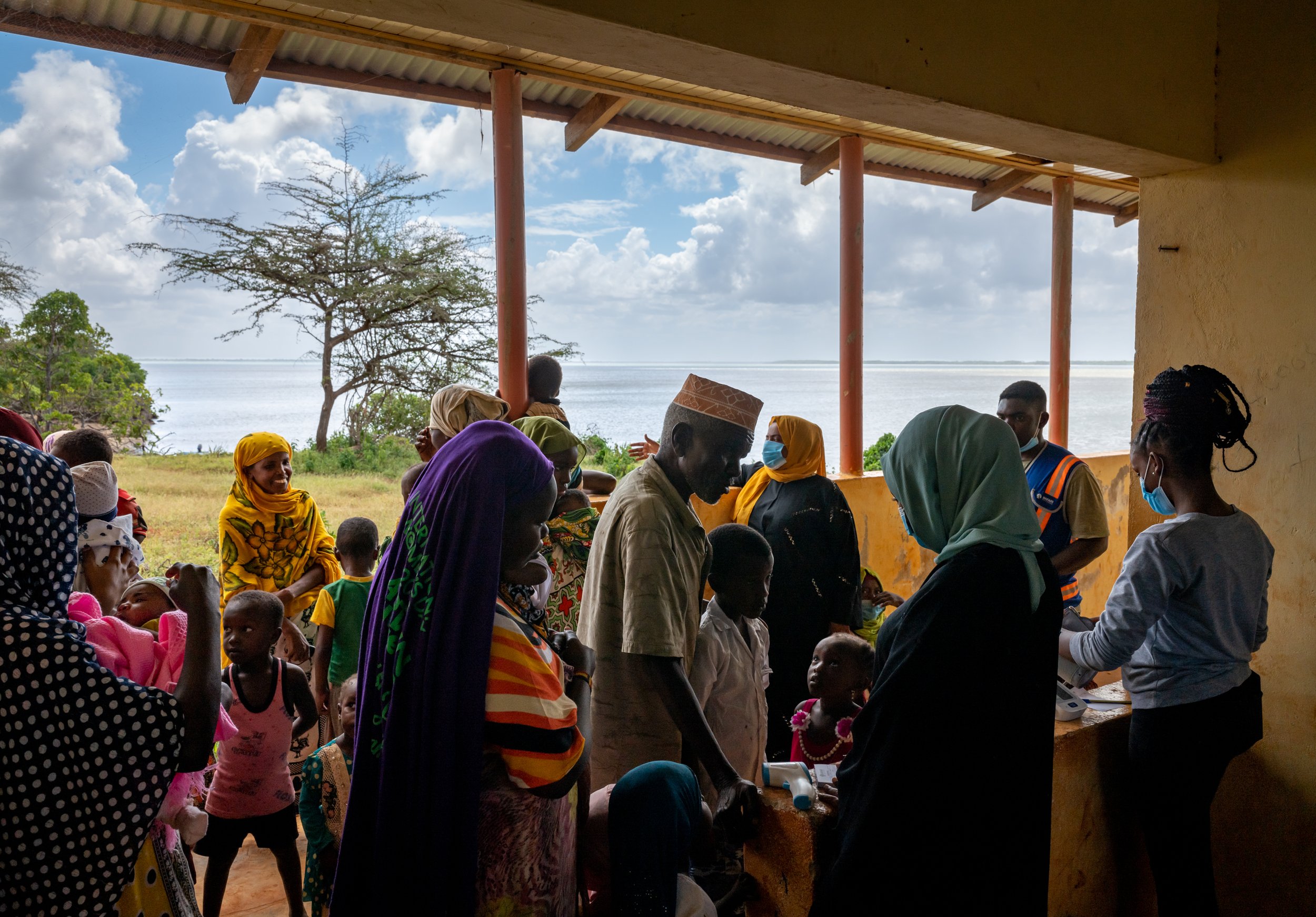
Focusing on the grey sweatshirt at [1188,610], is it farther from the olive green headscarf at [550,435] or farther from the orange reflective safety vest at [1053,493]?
the olive green headscarf at [550,435]

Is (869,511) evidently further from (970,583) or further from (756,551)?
(970,583)

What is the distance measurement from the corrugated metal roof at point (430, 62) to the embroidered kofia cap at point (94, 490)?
1665 millimetres

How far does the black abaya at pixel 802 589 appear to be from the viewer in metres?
3.63

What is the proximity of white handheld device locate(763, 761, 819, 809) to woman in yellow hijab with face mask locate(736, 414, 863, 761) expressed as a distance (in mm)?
1530

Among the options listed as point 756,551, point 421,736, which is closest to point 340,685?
point 756,551

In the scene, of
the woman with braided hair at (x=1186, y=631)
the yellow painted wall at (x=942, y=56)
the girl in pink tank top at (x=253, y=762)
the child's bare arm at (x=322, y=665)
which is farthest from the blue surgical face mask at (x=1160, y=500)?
the child's bare arm at (x=322, y=665)

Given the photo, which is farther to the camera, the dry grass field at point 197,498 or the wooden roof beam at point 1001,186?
the wooden roof beam at point 1001,186

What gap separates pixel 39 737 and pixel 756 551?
5.82 feet

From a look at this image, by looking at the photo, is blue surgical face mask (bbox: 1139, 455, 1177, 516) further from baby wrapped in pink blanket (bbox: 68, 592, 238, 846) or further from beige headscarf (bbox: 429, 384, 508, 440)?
baby wrapped in pink blanket (bbox: 68, 592, 238, 846)

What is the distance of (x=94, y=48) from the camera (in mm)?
4234

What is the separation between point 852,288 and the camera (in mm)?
6602

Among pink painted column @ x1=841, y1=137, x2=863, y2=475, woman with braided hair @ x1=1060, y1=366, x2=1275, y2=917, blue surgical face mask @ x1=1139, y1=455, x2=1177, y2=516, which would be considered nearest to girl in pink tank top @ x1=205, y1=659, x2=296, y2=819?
woman with braided hair @ x1=1060, y1=366, x2=1275, y2=917

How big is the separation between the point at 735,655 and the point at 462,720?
1135 millimetres

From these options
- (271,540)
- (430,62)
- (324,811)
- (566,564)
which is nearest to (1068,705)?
(566,564)
